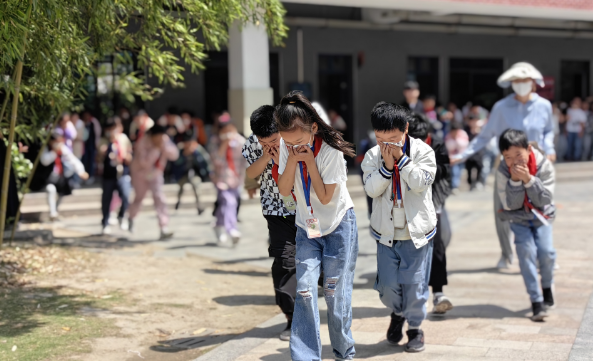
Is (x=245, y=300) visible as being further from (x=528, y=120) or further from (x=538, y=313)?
(x=528, y=120)

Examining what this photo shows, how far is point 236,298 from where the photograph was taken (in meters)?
7.01

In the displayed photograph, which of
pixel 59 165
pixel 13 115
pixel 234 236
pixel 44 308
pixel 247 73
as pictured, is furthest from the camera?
pixel 247 73

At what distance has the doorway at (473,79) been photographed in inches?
881

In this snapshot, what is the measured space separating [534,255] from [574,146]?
14.8 meters

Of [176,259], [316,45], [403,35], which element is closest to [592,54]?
[403,35]

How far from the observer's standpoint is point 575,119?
19.6m

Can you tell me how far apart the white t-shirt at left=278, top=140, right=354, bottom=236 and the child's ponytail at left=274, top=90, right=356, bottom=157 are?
47 millimetres

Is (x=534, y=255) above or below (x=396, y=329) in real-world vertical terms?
above

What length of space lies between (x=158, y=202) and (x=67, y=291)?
11.0 ft

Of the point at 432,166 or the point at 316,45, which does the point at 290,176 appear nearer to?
the point at 432,166

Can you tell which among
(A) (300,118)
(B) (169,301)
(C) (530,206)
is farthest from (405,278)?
(B) (169,301)

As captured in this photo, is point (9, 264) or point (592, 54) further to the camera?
point (592, 54)

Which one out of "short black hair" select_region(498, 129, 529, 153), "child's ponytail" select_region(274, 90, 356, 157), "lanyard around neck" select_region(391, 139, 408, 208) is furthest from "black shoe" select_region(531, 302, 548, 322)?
"child's ponytail" select_region(274, 90, 356, 157)

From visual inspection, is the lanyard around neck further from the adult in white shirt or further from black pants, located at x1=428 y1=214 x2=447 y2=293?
the adult in white shirt
